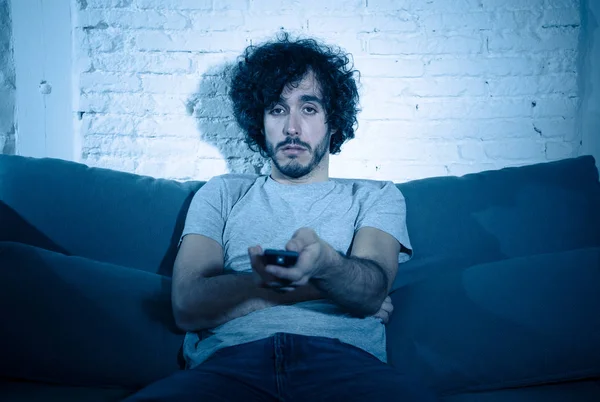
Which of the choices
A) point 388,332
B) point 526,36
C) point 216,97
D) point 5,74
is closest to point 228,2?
point 216,97

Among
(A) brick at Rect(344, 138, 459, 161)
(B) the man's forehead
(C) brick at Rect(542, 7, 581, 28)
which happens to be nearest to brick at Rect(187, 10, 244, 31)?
(B) the man's forehead

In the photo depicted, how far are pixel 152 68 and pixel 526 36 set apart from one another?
1.63 meters

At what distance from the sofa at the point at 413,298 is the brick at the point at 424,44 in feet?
2.56

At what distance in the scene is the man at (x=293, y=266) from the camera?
826mm

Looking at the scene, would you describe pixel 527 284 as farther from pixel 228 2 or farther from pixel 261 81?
pixel 228 2

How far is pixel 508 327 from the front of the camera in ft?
3.04

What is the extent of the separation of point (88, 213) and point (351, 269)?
2.72 ft

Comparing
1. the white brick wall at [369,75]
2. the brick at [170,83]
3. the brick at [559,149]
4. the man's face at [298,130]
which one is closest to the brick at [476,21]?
the white brick wall at [369,75]

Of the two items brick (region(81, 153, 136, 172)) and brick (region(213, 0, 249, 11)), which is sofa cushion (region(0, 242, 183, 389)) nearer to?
brick (region(81, 153, 136, 172))

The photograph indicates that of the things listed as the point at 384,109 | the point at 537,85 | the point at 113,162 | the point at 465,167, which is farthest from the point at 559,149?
the point at 113,162

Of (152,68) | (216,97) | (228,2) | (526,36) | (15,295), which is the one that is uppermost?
(228,2)

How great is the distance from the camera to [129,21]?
1710 mm

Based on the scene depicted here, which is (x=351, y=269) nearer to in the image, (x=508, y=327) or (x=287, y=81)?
(x=508, y=327)

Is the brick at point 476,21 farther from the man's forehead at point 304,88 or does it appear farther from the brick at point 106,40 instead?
the brick at point 106,40
